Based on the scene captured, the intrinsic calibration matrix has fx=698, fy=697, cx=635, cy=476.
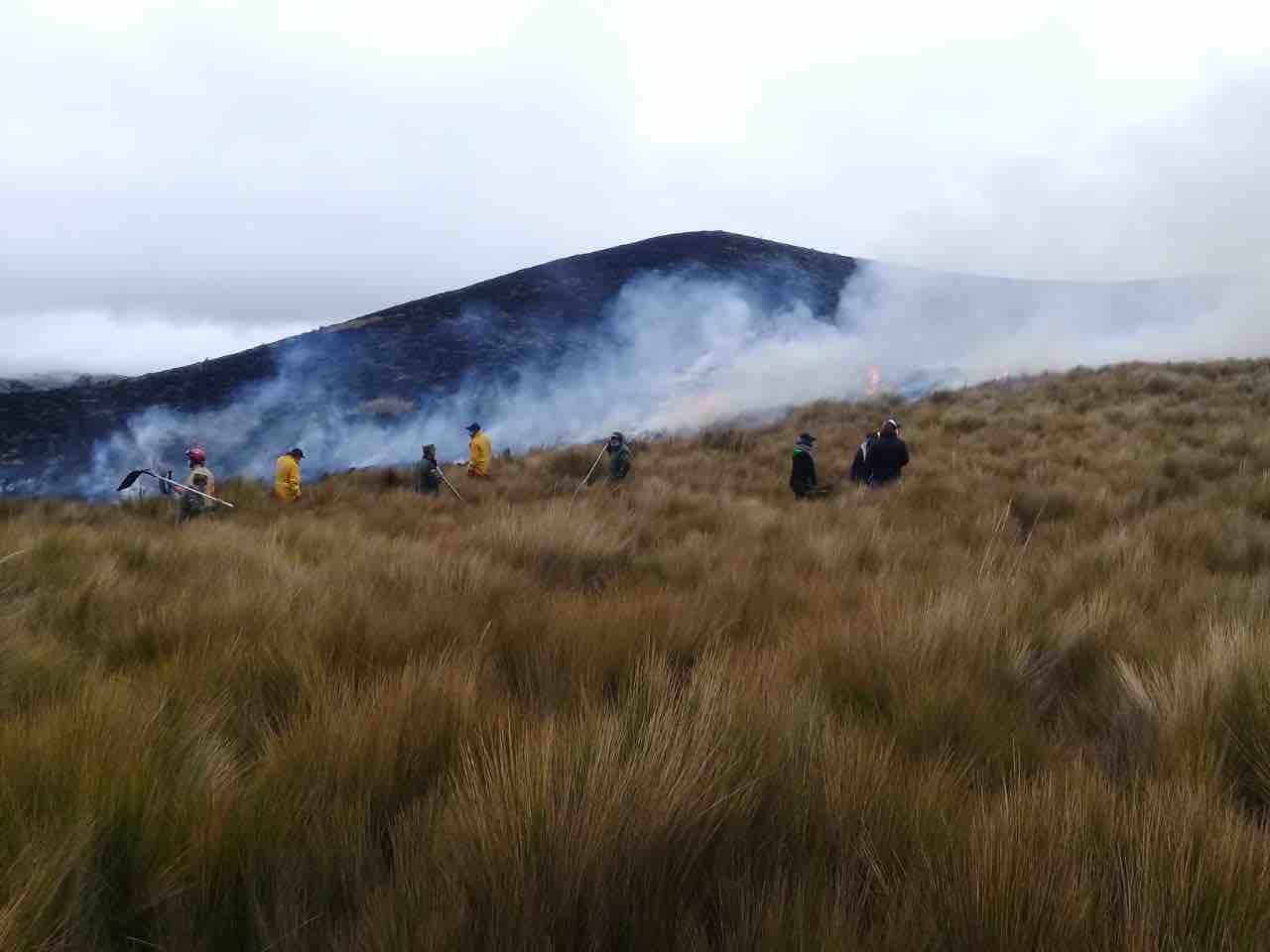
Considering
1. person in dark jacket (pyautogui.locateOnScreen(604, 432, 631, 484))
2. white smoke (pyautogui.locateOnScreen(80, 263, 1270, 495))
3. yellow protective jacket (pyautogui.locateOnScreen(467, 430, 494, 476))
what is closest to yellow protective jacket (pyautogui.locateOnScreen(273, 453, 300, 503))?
yellow protective jacket (pyautogui.locateOnScreen(467, 430, 494, 476))

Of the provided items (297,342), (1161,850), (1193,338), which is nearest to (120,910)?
(1161,850)

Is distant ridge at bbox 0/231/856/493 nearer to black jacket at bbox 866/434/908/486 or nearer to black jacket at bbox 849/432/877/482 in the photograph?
black jacket at bbox 849/432/877/482

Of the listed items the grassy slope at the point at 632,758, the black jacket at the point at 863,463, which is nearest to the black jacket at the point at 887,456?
the black jacket at the point at 863,463

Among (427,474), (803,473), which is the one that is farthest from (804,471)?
(427,474)

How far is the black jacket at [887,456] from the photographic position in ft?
31.0

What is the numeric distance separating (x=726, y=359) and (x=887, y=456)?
20.5 meters

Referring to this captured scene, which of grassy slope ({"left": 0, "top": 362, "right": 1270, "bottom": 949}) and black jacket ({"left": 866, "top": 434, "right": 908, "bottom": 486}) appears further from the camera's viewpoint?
black jacket ({"left": 866, "top": 434, "right": 908, "bottom": 486})

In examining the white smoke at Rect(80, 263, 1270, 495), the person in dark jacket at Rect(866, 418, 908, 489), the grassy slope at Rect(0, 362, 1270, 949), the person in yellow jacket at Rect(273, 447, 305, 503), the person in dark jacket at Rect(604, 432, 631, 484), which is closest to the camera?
the grassy slope at Rect(0, 362, 1270, 949)

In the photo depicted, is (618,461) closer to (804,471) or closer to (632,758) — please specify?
(804,471)

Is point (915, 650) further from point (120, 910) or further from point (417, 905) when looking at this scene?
point (120, 910)

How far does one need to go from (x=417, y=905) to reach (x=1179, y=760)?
1.51 m

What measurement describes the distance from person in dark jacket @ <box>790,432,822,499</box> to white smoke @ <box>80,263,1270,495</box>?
34.7ft

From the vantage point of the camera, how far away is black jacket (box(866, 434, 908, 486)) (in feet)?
31.0

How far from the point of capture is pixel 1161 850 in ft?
3.31
